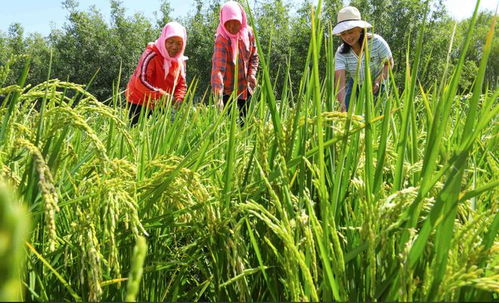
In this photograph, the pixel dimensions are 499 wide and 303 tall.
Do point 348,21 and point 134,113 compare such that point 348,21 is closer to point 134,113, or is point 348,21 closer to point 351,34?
point 351,34

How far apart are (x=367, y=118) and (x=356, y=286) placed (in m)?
0.25

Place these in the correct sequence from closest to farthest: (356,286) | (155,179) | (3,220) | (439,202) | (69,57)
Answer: (3,220) → (439,202) → (356,286) → (155,179) → (69,57)

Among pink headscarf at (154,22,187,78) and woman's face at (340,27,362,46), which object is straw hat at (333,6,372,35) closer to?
woman's face at (340,27,362,46)

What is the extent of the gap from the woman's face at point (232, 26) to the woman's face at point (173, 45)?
656mm

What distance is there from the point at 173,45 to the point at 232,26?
728mm

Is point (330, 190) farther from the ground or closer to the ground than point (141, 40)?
closer to the ground

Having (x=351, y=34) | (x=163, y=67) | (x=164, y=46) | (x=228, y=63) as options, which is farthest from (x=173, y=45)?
(x=351, y=34)

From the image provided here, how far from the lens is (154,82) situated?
205 inches

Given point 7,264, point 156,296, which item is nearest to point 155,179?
point 156,296

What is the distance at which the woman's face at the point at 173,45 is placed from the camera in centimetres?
543

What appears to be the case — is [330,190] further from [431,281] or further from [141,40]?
[141,40]

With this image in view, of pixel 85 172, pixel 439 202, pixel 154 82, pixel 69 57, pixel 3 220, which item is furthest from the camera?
pixel 69 57

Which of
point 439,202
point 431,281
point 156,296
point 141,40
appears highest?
point 141,40

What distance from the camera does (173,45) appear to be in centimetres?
548
